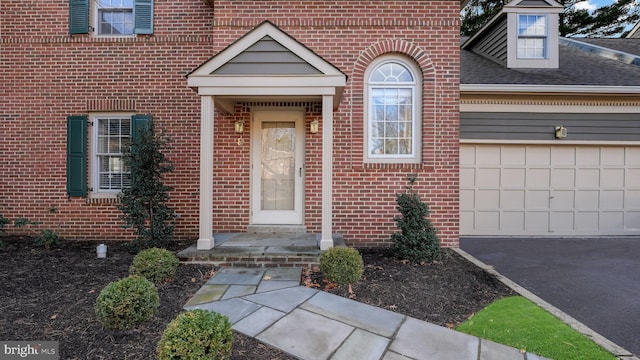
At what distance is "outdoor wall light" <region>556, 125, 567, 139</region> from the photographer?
716 centimetres

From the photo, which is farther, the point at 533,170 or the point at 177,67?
the point at 533,170

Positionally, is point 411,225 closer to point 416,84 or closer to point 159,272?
point 416,84

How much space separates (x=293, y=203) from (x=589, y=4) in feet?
56.9

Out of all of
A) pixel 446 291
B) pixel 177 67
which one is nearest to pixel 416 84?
pixel 446 291

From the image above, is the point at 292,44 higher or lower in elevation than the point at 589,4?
lower

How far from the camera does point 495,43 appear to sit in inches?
340

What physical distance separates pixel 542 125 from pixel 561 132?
1.33 feet

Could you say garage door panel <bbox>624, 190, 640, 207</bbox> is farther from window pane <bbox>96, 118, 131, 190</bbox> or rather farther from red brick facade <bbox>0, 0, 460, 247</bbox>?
window pane <bbox>96, 118, 131, 190</bbox>

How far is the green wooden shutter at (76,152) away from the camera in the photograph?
20.0 ft

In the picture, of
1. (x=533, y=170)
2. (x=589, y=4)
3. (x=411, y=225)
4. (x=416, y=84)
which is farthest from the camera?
(x=589, y=4)

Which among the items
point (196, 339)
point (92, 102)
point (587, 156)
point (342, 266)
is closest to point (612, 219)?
point (587, 156)

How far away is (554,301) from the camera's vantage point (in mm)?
3811

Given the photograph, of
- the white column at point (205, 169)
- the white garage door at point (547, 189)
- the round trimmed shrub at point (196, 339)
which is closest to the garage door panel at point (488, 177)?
the white garage door at point (547, 189)

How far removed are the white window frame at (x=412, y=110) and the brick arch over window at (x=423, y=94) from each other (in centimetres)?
8
